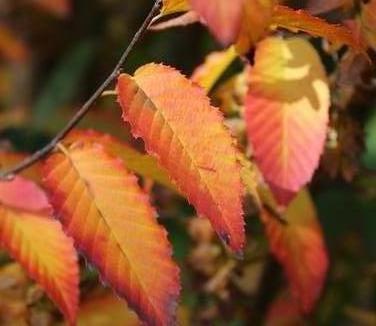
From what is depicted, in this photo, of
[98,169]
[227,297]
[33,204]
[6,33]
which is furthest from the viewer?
[6,33]

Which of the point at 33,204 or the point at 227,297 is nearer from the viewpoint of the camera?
the point at 33,204

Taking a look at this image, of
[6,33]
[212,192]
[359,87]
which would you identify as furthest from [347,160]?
[6,33]

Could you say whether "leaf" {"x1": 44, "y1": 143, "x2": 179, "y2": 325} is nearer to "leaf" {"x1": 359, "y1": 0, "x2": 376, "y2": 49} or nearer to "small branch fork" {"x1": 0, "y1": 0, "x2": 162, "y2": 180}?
"small branch fork" {"x1": 0, "y1": 0, "x2": 162, "y2": 180}

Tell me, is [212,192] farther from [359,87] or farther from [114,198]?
[359,87]

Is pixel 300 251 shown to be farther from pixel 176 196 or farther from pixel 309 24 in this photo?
pixel 176 196

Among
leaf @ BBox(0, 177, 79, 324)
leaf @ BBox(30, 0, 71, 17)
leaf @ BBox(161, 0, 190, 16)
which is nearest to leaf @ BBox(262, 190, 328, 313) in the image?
leaf @ BBox(0, 177, 79, 324)

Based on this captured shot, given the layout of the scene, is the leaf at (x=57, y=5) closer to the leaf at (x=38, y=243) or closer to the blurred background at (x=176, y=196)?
the blurred background at (x=176, y=196)

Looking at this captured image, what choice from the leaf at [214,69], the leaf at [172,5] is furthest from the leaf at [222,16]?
the leaf at [214,69]
